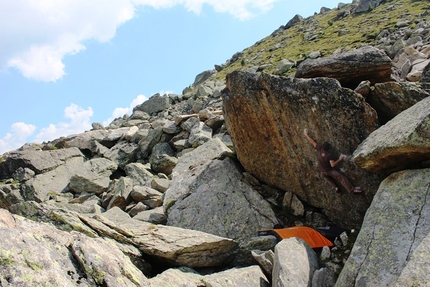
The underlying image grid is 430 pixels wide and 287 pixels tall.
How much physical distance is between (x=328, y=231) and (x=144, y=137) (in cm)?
2456

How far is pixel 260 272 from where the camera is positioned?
399 inches

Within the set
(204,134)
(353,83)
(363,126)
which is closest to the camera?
(363,126)

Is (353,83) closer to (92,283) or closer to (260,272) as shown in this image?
(260,272)

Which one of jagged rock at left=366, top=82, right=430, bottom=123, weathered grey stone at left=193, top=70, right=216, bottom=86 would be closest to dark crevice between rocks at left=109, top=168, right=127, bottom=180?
jagged rock at left=366, top=82, right=430, bottom=123

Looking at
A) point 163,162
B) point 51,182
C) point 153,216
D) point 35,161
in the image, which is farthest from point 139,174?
point 35,161

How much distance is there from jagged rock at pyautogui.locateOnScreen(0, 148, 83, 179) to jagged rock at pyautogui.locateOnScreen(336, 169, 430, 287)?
1145 inches

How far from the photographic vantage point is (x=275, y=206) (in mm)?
14711

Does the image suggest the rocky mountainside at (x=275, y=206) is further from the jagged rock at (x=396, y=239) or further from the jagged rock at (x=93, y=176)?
the jagged rock at (x=93, y=176)

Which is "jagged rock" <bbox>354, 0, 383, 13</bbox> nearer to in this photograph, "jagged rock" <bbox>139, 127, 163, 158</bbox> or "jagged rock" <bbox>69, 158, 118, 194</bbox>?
"jagged rock" <bbox>139, 127, 163, 158</bbox>

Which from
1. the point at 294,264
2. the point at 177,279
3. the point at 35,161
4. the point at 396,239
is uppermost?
the point at 35,161

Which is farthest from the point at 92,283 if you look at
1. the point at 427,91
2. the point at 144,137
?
the point at 144,137

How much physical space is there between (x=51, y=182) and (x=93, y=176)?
363cm

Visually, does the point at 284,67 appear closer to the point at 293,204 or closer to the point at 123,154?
the point at 123,154

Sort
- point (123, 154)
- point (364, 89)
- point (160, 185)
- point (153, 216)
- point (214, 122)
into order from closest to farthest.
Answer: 1. point (364, 89)
2. point (153, 216)
3. point (160, 185)
4. point (214, 122)
5. point (123, 154)
